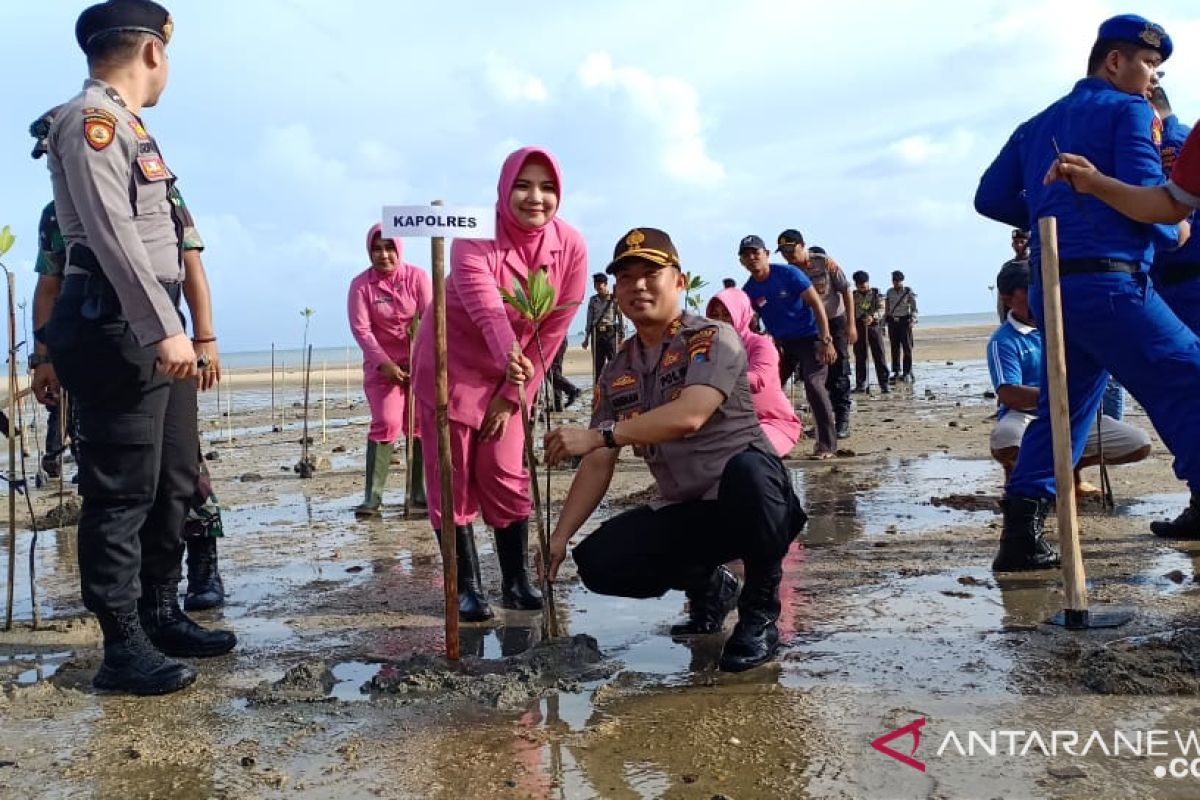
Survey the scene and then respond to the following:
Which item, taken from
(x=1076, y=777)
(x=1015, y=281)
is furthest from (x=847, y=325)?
(x=1076, y=777)

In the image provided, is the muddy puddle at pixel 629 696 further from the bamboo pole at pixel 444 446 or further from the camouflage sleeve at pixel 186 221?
the camouflage sleeve at pixel 186 221

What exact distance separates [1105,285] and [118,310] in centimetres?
347

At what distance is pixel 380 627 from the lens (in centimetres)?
402

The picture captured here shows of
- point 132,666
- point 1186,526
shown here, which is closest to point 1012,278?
point 1186,526

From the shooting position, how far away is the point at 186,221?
144 inches

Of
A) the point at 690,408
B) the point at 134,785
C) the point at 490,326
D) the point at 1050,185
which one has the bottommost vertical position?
the point at 134,785

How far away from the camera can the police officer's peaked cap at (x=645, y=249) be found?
10.9 ft

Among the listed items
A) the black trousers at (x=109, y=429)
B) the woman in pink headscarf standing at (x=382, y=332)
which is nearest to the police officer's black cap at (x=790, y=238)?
the woman in pink headscarf standing at (x=382, y=332)

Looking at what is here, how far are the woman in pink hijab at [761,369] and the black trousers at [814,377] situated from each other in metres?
3.20

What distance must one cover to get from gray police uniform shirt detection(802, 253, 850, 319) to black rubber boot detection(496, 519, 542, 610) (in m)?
7.95

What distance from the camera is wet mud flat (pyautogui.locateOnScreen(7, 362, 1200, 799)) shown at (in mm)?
2439

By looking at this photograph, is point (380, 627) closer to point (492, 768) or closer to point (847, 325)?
point (492, 768)

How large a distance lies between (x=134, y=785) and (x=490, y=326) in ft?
6.86

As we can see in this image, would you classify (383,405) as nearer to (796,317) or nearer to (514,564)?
(514,564)
